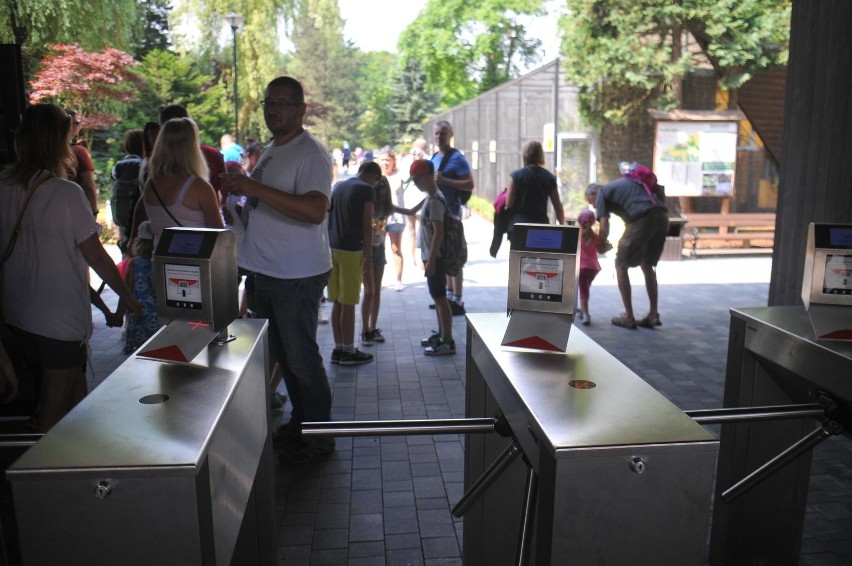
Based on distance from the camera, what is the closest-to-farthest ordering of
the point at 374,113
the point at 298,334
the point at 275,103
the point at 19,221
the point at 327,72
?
the point at 19,221 < the point at 275,103 < the point at 298,334 < the point at 374,113 < the point at 327,72

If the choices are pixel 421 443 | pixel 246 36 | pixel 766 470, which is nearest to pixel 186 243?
pixel 766 470

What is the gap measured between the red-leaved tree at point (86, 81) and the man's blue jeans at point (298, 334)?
5.53m

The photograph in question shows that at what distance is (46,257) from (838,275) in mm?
2906

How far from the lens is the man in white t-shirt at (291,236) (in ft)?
11.4

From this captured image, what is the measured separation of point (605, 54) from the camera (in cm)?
1330

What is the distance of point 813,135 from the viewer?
16.4ft

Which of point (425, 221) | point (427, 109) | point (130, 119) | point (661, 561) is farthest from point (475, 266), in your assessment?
point (427, 109)

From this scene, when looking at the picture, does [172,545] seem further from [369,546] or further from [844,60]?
[844,60]

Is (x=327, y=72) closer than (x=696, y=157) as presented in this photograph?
No

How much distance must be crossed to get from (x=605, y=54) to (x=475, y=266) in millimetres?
5566

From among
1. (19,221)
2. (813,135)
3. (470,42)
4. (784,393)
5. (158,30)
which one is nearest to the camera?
(784,393)

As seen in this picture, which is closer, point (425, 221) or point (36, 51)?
point (425, 221)

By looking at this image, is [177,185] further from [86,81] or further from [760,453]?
[86,81]

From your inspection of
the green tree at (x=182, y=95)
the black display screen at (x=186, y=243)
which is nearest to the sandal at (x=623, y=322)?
the black display screen at (x=186, y=243)
